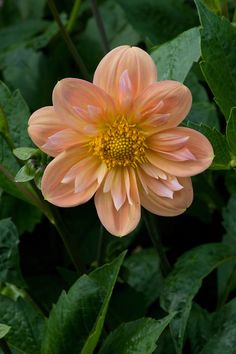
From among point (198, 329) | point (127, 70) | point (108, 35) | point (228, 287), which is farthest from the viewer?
point (108, 35)

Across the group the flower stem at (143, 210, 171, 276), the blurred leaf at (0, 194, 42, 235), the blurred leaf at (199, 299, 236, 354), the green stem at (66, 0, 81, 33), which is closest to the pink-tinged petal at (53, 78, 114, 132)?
the flower stem at (143, 210, 171, 276)

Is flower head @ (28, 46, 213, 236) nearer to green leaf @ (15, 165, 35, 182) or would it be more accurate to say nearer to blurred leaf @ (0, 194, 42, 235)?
green leaf @ (15, 165, 35, 182)

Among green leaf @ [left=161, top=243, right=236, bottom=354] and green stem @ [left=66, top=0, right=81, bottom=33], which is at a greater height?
green stem @ [left=66, top=0, right=81, bottom=33]

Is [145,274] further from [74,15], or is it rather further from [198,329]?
[74,15]

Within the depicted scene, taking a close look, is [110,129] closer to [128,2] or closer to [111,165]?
[111,165]

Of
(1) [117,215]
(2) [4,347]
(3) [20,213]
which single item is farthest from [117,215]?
(3) [20,213]

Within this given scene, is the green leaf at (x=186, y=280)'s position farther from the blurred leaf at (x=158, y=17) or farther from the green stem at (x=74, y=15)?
the green stem at (x=74, y=15)

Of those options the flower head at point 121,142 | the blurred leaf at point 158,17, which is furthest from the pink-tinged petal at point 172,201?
the blurred leaf at point 158,17
